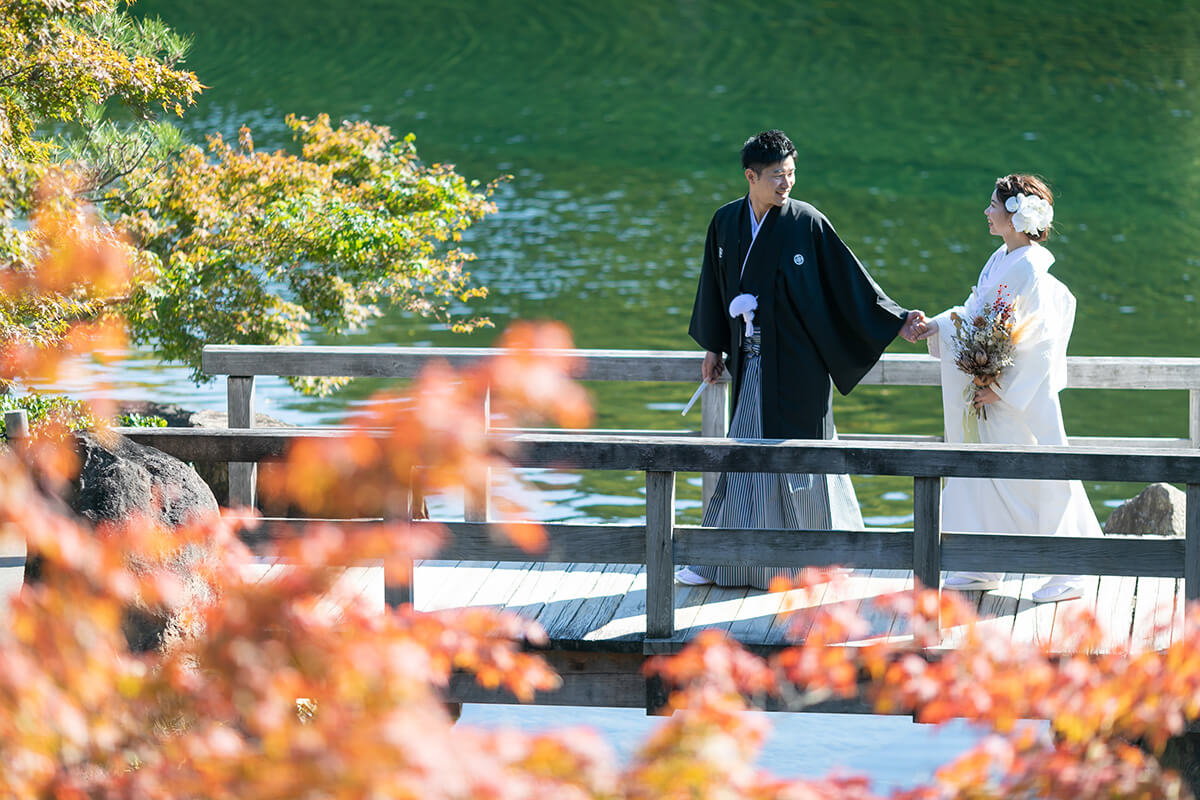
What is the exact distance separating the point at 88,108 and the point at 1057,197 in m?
19.4

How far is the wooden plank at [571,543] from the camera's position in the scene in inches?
193

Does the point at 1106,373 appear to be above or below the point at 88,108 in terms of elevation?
below

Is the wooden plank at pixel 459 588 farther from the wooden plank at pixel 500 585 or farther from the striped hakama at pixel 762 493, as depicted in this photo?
the striped hakama at pixel 762 493

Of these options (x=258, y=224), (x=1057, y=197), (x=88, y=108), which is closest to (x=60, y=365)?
(x=88, y=108)

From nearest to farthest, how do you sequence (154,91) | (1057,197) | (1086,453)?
1. (1086,453)
2. (154,91)
3. (1057,197)

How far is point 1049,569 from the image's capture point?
4758mm

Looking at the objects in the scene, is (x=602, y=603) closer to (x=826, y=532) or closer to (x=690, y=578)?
(x=690, y=578)

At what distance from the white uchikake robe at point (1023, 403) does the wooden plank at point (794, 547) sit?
0.95m

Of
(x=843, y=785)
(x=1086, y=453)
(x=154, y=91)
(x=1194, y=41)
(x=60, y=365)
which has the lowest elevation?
(x=843, y=785)

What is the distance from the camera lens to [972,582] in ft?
18.3

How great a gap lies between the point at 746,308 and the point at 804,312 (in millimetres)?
220

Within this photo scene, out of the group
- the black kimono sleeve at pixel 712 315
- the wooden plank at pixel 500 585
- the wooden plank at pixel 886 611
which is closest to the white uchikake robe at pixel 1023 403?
the wooden plank at pixel 886 611

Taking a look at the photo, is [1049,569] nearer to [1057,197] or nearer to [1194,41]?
[1057,197]

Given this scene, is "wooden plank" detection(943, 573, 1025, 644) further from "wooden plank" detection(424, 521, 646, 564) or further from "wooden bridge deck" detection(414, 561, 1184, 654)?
"wooden plank" detection(424, 521, 646, 564)
